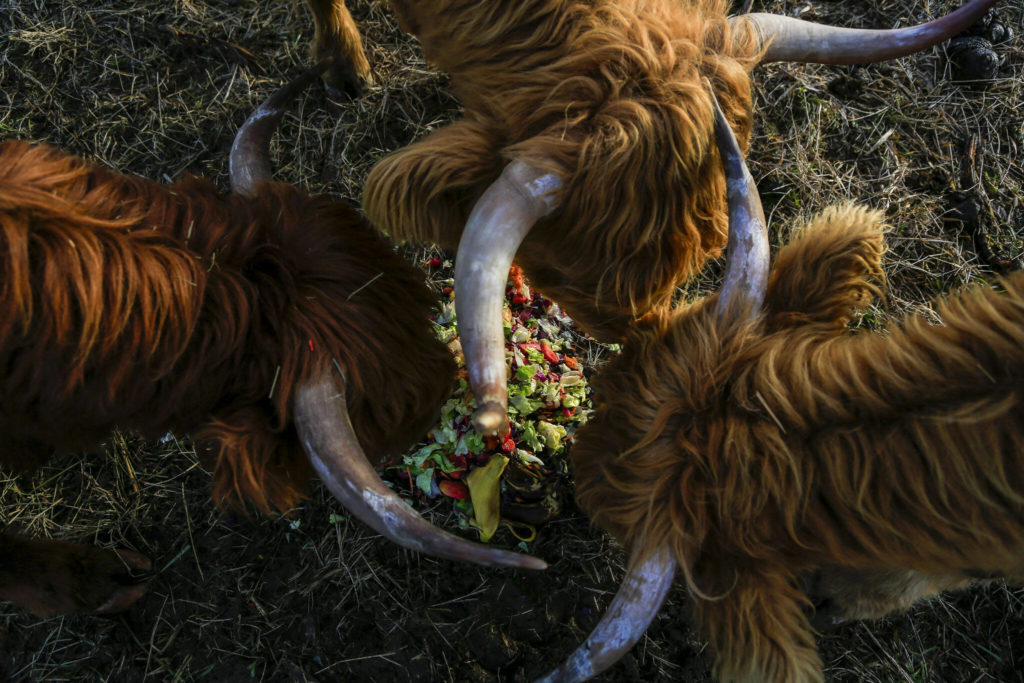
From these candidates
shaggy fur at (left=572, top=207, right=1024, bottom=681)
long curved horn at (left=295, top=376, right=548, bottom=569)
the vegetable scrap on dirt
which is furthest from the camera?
the vegetable scrap on dirt

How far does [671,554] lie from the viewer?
83.9 inches

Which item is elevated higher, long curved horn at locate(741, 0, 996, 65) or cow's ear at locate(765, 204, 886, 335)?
long curved horn at locate(741, 0, 996, 65)

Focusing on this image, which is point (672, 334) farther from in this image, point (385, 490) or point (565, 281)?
point (385, 490)

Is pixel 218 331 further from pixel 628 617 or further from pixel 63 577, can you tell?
pixel 63 577

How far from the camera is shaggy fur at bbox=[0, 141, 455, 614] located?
199 centimetres

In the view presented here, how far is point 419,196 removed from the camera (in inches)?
97.0

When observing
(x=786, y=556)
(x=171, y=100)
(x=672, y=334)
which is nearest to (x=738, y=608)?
(x=786, y=556)

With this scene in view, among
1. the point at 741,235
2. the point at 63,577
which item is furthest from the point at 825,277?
the point at 63,577

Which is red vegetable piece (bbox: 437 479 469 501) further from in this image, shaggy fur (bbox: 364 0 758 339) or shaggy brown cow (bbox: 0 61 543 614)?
shaggy fur (bbox: 364 0 758 339)

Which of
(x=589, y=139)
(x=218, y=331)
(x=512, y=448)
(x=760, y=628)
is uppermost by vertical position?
(x=589, y=139)

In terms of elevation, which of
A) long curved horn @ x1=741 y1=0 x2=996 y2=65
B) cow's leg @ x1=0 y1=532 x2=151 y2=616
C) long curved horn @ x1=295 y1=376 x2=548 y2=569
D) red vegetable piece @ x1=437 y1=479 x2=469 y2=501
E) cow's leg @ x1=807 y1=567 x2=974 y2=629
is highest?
long curved horn @ x1=741 y1=0 x2=996 y2=65

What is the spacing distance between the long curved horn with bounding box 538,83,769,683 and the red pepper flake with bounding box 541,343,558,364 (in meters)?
1.40

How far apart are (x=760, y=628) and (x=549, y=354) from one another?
184 centimetres

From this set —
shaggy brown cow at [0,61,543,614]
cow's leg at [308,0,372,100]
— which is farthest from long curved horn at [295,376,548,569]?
cow's leg at [308,0,372,100]
